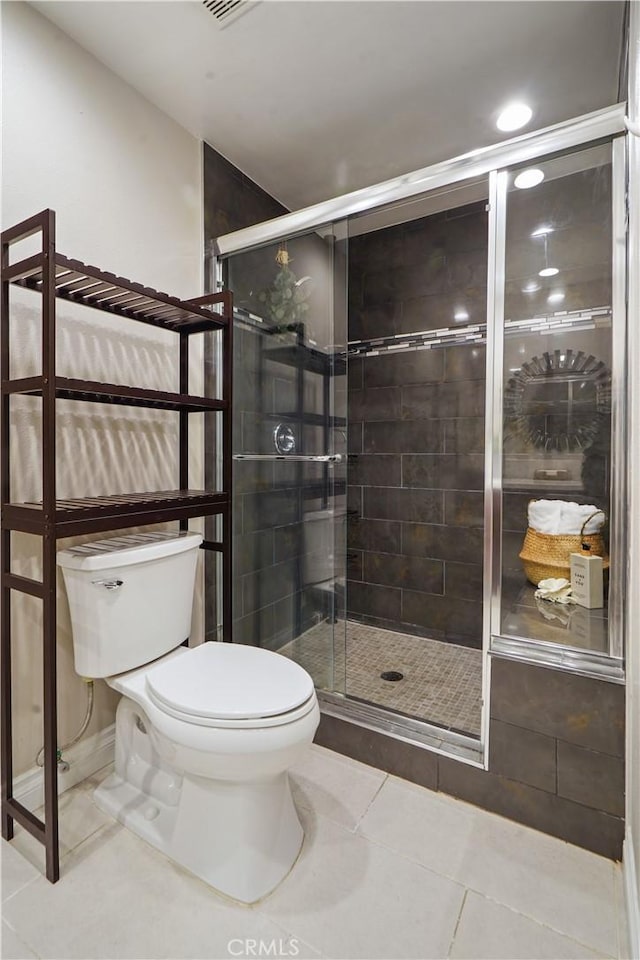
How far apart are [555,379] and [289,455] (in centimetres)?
108

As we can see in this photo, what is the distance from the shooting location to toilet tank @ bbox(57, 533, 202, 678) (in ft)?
4.61

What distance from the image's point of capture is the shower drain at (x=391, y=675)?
86.0 inches

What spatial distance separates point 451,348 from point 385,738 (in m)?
1.93

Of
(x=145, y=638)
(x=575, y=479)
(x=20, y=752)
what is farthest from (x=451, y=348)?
(x=20, y=752)

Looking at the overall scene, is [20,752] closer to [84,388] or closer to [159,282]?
[84,388]

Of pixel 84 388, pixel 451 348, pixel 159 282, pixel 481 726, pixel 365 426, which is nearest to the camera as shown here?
pixel 84 388

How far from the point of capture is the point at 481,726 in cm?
157

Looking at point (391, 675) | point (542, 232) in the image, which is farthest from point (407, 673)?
point (542, 232)

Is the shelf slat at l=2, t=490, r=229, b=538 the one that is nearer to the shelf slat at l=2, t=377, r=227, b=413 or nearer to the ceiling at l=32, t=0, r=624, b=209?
the shelf slat at l=2, t=377, r=227, b=413

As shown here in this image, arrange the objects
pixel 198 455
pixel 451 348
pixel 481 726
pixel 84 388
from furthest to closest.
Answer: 1. pixel 451 348
2. pixel 198 455
3. pixel 481 726
4. pixel 84 388

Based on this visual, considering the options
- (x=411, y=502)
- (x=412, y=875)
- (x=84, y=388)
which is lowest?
(x=412, y=875)

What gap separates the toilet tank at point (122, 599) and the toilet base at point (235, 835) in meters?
0.40

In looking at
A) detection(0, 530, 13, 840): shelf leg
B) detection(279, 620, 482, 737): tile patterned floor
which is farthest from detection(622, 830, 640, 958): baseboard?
detection(0, 530, 13, 840): shelf leg
